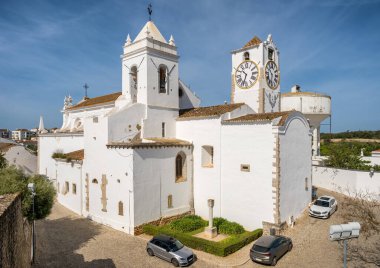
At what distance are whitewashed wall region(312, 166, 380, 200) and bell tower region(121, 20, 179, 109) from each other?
1994 centimetres

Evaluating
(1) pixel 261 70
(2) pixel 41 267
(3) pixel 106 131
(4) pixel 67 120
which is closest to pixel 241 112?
(1) pixel 261 70

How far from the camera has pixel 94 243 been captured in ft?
63.4

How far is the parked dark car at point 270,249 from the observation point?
15828 mm

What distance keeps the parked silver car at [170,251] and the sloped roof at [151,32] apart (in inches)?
696

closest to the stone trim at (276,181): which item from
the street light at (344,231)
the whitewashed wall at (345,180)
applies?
the street light at (344,231)

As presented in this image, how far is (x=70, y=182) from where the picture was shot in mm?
27344

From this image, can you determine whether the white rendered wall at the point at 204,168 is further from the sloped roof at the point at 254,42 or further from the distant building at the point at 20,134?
the distant building at the point at 20,134

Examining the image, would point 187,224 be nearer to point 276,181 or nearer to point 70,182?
point 276,181

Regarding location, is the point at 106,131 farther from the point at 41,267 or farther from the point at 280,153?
the point at 280,153

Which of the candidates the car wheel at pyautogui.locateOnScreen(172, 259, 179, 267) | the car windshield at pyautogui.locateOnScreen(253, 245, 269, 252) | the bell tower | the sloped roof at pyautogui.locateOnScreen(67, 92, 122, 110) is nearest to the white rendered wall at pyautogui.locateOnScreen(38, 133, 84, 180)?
the sloped roof at pyautogui.locateOnScreen(67, 92, 122, 110)

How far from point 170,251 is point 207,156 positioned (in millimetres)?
10216

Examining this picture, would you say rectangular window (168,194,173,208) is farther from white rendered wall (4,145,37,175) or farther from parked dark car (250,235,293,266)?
white rendered wall (4,145,37,175)

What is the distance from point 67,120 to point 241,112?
24279mm

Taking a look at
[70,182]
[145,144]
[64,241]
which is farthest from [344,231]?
[70,182]
